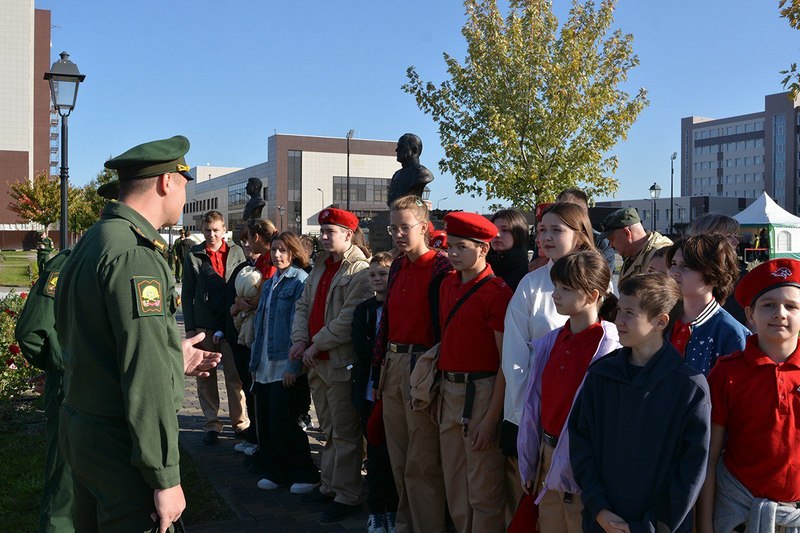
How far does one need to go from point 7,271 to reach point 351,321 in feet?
109

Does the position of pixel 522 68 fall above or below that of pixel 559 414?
above

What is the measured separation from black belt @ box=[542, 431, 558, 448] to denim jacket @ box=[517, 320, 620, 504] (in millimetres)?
58

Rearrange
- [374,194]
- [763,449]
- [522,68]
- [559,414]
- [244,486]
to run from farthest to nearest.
→ [374,194] < [522,68] < [244,486] < [559,414] < [763,449]

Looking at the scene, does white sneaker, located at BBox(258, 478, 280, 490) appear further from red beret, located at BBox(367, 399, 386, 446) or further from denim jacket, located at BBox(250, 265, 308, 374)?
red beret, located at BBox(367, 399, 386, 446)

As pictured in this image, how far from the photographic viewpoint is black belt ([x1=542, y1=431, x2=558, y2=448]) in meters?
3.31

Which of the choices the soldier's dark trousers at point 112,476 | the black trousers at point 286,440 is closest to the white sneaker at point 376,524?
the black trousers at point 286,440

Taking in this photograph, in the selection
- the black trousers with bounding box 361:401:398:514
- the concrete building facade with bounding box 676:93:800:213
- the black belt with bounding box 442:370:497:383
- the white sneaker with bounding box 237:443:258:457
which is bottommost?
the white sneaker with bounding box 237:443:258:457

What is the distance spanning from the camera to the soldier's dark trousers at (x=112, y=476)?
2.70m

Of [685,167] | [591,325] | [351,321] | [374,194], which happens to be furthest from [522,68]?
[685,167]

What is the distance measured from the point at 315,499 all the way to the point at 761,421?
3643 millimetres

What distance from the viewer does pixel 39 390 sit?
493 cm

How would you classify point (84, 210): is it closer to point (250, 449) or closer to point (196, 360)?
point (250, 449)

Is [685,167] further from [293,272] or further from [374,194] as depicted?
[293,272]

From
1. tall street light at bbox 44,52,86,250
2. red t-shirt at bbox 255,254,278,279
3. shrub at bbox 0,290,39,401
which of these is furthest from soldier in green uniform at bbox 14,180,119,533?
tall street light at bbox 44,52,86,250
